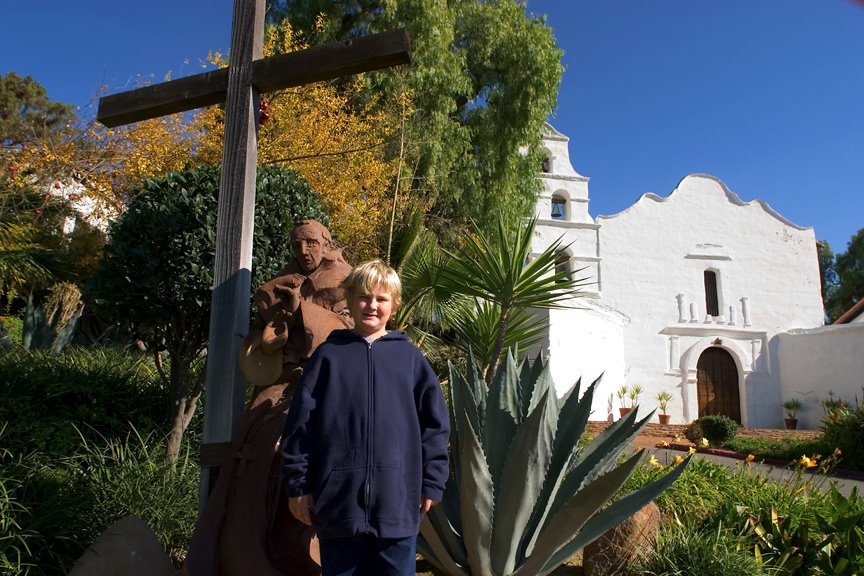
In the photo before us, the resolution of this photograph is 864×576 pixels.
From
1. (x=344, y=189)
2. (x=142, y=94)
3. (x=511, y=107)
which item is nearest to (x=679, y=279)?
(x=511, y=107)

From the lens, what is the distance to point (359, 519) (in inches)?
77.2

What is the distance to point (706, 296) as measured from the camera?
2067cm

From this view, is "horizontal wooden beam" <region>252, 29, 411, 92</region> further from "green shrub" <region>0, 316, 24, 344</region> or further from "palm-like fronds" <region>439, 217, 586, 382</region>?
"green shrub" <region>0, 316, 24, 344</region>

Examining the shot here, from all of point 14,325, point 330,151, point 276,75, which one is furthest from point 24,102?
point 276,75

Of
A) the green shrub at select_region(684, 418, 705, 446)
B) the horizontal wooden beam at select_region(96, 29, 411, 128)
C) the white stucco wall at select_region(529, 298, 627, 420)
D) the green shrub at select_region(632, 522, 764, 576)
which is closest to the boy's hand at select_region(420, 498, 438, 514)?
the green shrub at select_region(632, 522, 764, 576)

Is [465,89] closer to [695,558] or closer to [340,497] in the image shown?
[695,558]

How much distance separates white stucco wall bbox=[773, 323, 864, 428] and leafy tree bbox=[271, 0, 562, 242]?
35.8 feet

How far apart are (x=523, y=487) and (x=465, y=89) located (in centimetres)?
1222

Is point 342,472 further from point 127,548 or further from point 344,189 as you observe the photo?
point 344,189

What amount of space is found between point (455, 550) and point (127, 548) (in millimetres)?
1592

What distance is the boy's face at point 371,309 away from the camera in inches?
86.5

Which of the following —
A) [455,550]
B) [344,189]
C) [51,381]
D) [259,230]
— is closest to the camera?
[455,550]

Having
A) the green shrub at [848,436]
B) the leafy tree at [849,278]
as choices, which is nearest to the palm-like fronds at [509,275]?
the green shrub at [848,436]

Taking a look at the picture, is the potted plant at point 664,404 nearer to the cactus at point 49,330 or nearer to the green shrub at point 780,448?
the green shrub at point 780,448
